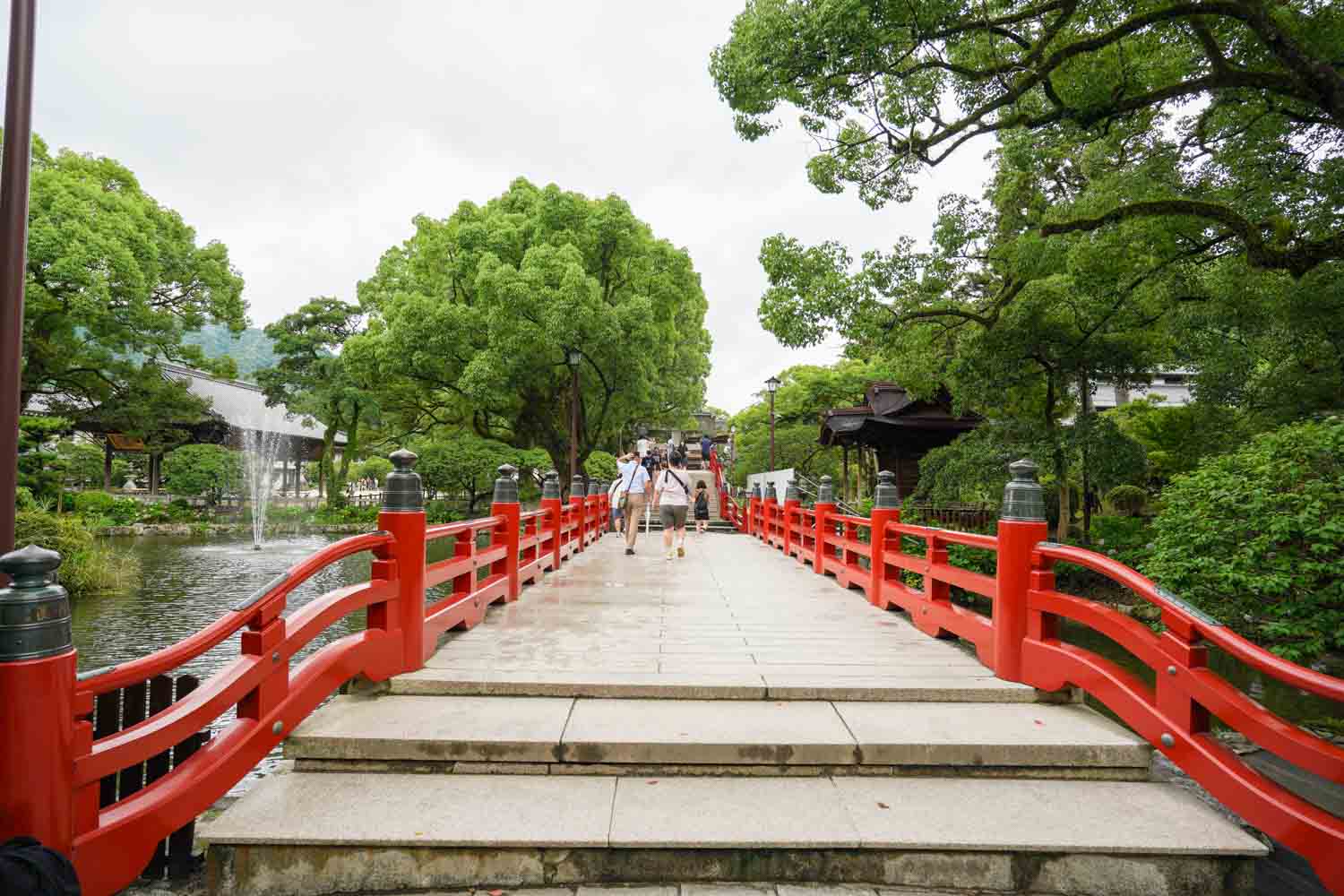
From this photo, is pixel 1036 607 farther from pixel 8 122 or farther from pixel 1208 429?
→ pixel 1208 429

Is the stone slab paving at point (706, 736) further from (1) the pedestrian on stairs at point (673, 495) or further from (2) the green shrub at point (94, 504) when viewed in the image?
(2) the green shrub at point (94, 504)

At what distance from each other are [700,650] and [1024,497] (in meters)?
2.47

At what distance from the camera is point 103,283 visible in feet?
70.6

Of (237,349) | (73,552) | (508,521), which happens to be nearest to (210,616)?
(73,552)

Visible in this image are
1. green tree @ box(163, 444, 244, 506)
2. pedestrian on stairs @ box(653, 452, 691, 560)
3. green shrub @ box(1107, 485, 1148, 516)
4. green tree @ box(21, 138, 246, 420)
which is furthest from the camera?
green tree @ box(163, 444, 244, 506)

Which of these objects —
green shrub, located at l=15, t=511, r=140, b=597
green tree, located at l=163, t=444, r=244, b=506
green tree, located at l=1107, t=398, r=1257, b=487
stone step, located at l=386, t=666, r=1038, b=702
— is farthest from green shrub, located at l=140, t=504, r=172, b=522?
green tree, located at l=1107, t=398, r=1257, b=487

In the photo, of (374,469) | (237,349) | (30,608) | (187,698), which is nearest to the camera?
(30,608)

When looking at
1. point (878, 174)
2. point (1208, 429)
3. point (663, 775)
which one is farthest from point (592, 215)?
point (663, 775)

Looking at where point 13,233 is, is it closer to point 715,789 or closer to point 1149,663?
point 715,789

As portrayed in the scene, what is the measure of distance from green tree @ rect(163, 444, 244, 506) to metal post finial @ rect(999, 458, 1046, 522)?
3170cm

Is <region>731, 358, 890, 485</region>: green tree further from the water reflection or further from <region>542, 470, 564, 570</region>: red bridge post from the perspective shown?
<region>542, 470, 564, 570</region>: red bridge post

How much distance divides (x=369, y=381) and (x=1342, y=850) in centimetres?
2669

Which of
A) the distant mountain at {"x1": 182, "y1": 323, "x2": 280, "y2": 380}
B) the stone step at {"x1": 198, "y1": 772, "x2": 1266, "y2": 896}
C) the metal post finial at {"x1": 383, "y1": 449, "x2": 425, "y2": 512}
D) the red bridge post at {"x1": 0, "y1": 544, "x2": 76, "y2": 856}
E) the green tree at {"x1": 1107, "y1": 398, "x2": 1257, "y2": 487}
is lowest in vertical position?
the stone step at {"x1": 198, "y1": 772, "x2": 1266, "y2": 896}

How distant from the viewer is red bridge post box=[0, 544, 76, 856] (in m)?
2.28
